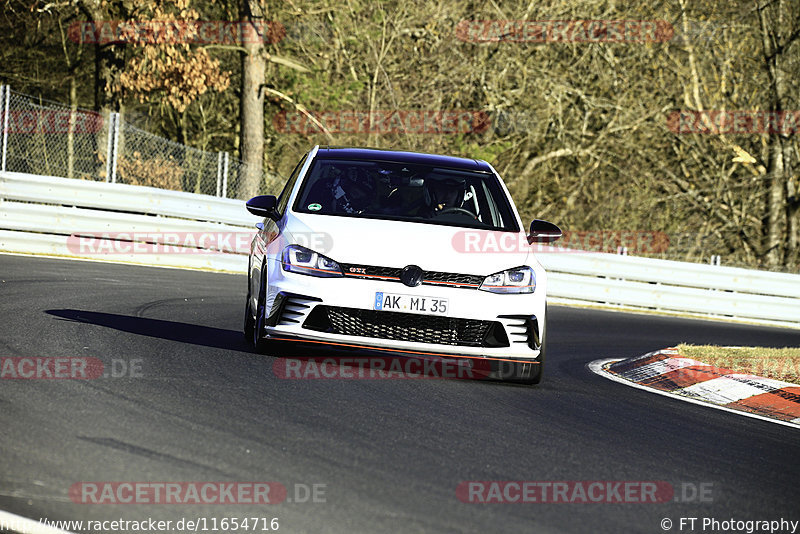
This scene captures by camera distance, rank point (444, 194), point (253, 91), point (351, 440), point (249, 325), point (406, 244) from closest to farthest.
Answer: point (351, 440) → point (406, 244) → point (444, 194) → point (249, 325) → point (253, 91)

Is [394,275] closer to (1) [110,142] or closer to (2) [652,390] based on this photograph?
(2) [652,390]

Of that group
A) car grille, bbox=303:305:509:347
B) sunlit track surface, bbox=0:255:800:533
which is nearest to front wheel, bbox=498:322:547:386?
sunlit track surface, bbox=0:255:800:533

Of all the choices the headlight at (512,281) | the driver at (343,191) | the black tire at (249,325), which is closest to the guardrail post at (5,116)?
the black tire at (249,325)

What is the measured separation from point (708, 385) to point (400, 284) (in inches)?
128

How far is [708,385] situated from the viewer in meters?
9.89

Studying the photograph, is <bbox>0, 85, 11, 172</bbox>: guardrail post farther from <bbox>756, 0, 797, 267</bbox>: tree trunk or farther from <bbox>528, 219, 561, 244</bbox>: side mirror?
<bbox>756, 0, 797, 267</bbox>: tree trunk

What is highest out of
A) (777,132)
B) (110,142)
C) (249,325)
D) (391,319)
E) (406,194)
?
(777,132)

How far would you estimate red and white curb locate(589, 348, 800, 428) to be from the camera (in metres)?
8.92

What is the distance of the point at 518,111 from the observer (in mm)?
30250

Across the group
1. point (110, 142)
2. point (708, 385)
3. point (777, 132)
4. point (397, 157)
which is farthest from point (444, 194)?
point (777, 132)

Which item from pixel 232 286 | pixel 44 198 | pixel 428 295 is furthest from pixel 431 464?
pixel 44 198

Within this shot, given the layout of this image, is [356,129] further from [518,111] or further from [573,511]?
[573,511]

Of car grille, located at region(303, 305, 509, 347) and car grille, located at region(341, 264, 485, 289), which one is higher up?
car grille, located at region(341, 264, 485, 289)

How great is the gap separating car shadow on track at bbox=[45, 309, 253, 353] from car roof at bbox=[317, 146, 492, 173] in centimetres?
169
